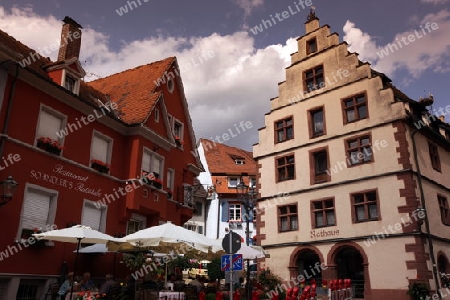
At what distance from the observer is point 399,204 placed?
22.4m

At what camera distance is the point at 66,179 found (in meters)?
16.9

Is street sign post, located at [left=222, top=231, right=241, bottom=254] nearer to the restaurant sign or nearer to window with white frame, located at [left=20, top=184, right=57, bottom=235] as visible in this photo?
window with white frame, located at [left=20, top=184, right=57, bottom=235]

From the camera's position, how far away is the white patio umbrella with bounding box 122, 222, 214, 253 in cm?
1380

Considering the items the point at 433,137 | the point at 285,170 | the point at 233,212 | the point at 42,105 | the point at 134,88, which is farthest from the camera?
Answer: the point at 233,212

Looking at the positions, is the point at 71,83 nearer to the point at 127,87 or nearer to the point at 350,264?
the point at 127,87

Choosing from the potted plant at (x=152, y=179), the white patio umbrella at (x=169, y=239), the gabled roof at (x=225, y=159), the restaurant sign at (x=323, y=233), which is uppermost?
the gabled roof at (x=225, y=159)

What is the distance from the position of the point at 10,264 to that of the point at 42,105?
607 centimetres

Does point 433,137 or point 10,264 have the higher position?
point 433,137

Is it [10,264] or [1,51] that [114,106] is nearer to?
[1,51]

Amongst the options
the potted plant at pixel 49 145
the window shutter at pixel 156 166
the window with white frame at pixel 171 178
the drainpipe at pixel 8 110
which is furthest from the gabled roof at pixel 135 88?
the drainpipe at pixel 8 110

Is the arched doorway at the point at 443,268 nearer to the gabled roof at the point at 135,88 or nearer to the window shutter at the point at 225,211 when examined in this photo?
the gabled roof at the point at 135,88

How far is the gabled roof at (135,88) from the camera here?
21688mm

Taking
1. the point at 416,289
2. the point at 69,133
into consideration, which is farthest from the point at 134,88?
the point at 416,289

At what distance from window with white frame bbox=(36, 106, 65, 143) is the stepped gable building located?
1562 centimetres
